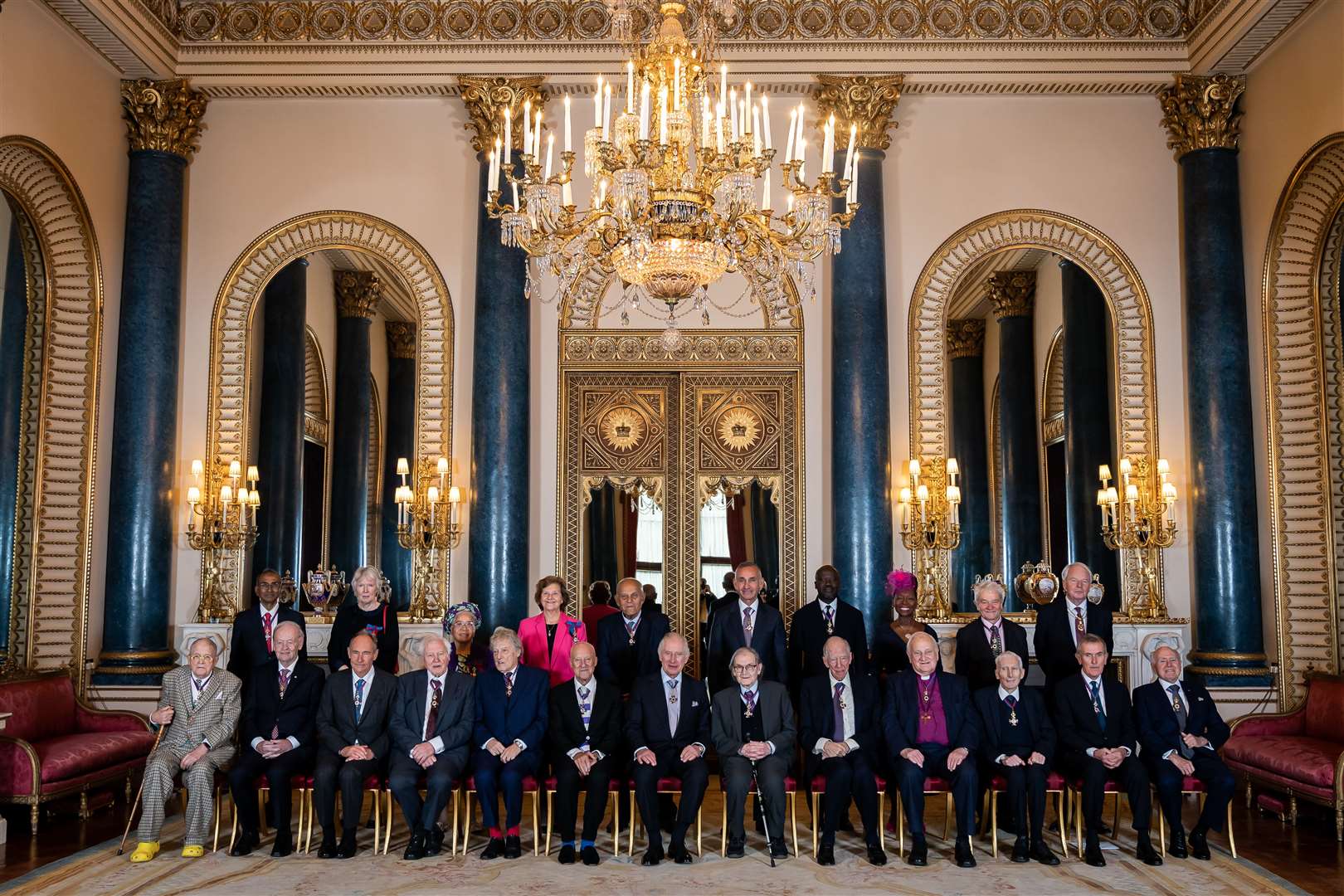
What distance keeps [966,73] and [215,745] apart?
306 inches

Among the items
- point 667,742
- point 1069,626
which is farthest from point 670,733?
point 1069,626

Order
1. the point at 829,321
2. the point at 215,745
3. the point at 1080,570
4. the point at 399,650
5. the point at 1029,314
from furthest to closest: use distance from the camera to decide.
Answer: the point at 1029,314 < the point at 829,321 < the point at 399,650 < the point at 1080,570 < the point at 215,745

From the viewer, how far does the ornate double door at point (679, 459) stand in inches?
400

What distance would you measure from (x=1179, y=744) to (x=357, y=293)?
361 inches

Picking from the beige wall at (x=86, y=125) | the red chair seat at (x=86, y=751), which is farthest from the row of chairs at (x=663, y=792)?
the beige wall at (x=86, y=125)

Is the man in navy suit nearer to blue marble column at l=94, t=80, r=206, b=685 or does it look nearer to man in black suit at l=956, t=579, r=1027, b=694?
man in black suit at l=956, t=579, r=1027, b=694

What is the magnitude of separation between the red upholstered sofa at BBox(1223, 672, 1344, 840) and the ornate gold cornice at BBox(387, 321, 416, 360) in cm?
867

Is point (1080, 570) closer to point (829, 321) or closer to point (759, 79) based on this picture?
point (829, 321)

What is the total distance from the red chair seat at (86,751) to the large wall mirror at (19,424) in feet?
4.42

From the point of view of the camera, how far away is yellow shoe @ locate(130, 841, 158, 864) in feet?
21.5

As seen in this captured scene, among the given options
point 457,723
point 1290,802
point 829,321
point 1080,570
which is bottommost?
point 1290,802

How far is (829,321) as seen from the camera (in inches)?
405

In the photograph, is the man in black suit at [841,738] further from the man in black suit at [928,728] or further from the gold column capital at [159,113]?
the gold column capital at [159,113]

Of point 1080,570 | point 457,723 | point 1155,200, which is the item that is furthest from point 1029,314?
point 457,723
